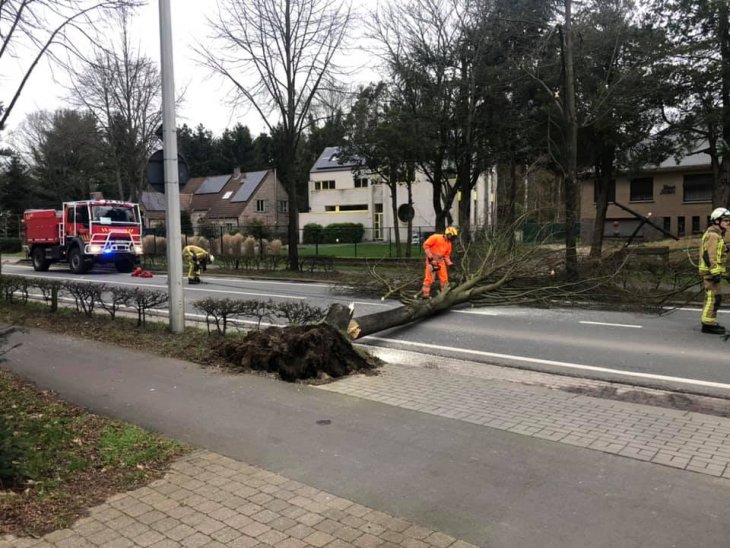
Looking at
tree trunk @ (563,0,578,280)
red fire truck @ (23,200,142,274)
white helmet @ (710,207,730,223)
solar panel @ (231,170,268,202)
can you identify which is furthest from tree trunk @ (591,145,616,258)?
solar panel @ (231,170,268,202)

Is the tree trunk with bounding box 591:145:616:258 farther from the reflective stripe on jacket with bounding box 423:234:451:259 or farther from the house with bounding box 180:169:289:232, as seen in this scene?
the house with bounding box 180:169:289:232

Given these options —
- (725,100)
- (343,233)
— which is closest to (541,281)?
(725,100)

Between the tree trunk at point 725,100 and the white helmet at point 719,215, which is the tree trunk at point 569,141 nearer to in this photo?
the white helmet at point 719,215

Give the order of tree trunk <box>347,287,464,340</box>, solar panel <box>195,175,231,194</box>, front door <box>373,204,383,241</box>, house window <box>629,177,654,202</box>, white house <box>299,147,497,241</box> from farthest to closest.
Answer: solar panel <box>195,175,231,194</box> → front door <box>373,204,383,241</box> → white house <box>299,147,497,241</box> → house window <box>629,177,654,202</box> → tree trunk <box>347,287,464,340</box>

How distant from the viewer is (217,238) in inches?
1309

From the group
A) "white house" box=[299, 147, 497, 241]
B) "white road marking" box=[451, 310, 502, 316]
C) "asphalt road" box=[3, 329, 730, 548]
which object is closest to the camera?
"asphalt road" box=[3, 329, 730, 548]

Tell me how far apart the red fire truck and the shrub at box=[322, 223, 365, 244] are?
24.0m

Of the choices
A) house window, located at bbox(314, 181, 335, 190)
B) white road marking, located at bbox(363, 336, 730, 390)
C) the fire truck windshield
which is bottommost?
white road marking, located at bbox(363, 336, 730, 390)

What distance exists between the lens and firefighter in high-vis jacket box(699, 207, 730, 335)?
9617mm

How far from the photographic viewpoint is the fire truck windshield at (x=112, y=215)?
24.3 metres

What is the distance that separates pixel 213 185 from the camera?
66000mm

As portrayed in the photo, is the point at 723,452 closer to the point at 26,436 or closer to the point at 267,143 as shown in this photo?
the point at 26,436

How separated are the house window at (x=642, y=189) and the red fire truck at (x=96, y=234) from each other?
3183 cm

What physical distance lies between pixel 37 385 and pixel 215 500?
12.3 ft
